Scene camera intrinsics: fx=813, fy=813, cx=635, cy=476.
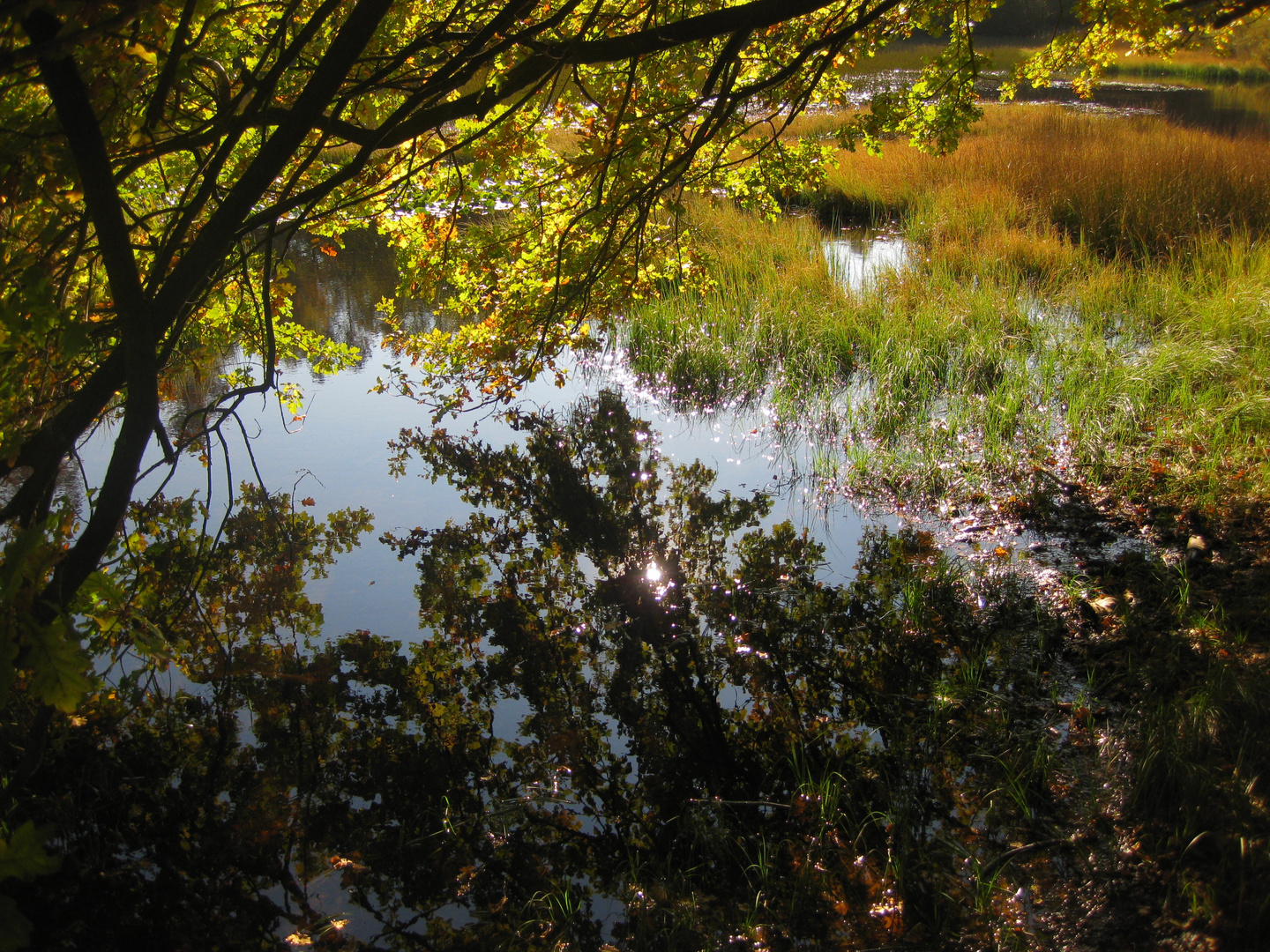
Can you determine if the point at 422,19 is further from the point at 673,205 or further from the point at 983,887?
the point at 983,887

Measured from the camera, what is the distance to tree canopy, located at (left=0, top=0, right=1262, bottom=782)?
60.9 inches

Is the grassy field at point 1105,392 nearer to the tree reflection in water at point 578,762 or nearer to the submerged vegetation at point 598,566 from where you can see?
the submerged vegetation at point 598,566

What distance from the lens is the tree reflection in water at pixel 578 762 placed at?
220 cm

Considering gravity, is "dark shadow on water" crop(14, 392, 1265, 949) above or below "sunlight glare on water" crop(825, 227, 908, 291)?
below

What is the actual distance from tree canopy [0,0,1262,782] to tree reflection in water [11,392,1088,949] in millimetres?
526

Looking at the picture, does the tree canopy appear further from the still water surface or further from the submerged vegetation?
the still water surface

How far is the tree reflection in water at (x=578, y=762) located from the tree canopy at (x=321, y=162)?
20.7 inches

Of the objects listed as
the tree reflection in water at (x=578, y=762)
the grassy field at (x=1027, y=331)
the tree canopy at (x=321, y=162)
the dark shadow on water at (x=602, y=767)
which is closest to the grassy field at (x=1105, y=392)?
the grassy field at (x=1027, y=331)

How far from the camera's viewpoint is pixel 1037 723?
2.72 metres

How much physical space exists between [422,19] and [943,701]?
3.75 meters

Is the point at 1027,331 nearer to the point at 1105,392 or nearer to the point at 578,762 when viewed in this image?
the point at 1105,392

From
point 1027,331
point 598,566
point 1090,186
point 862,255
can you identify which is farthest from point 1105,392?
point 1090,186

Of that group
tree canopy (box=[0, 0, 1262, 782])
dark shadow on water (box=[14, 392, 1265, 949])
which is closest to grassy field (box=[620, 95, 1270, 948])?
dark shadow on water (box=[14, 392, 1265, 949])

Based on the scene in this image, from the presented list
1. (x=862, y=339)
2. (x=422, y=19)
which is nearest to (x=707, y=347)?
(x=862, y=339)
